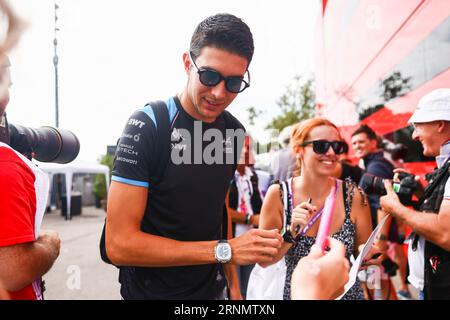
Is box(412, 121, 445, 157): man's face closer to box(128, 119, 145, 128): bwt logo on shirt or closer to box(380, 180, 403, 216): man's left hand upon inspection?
box(380, 180, 403, 216): man's left hand

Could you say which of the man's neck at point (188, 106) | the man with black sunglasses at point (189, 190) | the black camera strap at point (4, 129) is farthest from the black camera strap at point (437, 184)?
the black camera strap at point (4, 129)

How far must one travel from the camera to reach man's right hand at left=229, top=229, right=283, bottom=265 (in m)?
1.04

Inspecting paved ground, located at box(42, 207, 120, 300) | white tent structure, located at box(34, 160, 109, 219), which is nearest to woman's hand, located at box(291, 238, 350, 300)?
paved ground, located at box(42, 207, 120, 300)

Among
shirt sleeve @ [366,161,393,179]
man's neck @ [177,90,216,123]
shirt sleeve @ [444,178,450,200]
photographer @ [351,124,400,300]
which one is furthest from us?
photographer @ [351,124,400,300]

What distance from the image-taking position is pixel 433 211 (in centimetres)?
160

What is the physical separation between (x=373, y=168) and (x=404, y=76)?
0.98m

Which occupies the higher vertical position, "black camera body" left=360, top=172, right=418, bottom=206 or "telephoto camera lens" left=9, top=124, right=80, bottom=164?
"telephoto camera lens" left=9, top=124, right=80, bottom=164

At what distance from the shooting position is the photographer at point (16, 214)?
85cm

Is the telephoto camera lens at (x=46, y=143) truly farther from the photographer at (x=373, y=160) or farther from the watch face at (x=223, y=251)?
the photographer at (x=373, y=160)

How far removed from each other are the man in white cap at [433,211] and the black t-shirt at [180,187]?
0.90 metres

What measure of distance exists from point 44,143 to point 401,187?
1648mm
